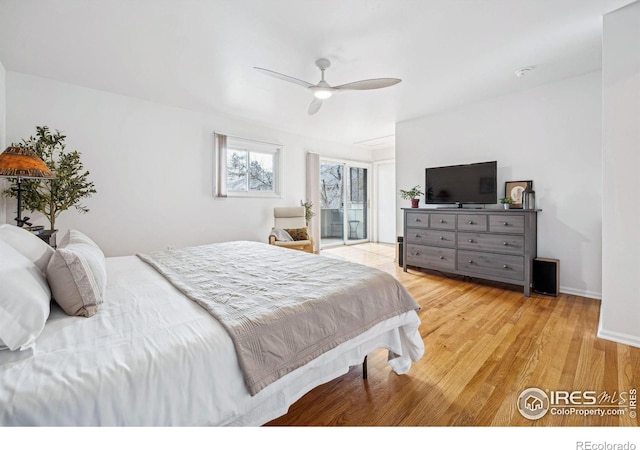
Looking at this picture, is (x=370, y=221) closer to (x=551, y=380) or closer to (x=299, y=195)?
(x=299, y=195)

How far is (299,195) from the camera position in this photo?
5801mm

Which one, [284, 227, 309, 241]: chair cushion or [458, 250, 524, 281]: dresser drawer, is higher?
[284, 227, 309, 241]: chair cushion

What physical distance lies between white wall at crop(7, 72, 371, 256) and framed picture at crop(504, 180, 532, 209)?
400 cm

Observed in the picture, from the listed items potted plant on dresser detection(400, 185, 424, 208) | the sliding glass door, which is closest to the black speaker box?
potted plant on dresser detection(400, 185, 424, 208)

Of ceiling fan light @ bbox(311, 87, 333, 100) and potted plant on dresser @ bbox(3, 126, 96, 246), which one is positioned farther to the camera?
potted plant on dresser @ bbox(3, 126, 96, 246)

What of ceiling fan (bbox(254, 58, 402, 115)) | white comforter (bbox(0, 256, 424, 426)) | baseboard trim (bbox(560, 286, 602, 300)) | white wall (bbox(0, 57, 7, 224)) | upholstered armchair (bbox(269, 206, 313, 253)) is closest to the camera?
white comforter (bbox(0, 256, 424, 426))

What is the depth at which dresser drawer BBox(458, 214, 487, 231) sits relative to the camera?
3.61 metres

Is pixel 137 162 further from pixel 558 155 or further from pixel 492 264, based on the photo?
pixel 558 155

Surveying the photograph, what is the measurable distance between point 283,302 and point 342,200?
5785 mm

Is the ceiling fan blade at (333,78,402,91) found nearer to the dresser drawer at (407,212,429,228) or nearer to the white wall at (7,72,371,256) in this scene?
the dresser drawer at (407,212,429,228)

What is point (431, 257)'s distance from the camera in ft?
13.7

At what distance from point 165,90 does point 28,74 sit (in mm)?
1360

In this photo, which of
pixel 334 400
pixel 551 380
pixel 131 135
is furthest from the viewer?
pixel 131 135
